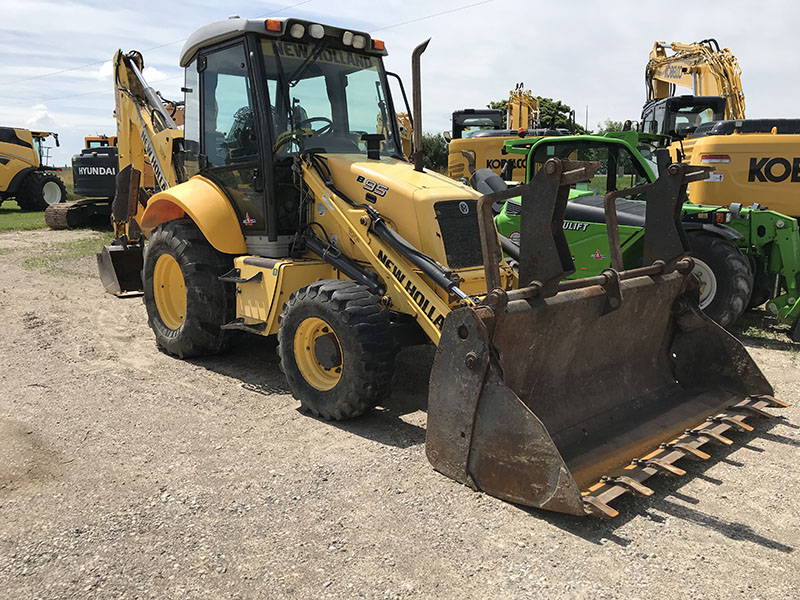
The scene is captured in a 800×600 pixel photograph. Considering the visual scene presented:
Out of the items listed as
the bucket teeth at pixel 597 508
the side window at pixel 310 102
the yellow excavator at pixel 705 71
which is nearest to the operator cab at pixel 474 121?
the yellow excavator at pixel 705 71

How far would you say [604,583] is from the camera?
2957 mm

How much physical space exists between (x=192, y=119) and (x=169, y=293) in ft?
5.29

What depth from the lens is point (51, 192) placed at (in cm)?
2397

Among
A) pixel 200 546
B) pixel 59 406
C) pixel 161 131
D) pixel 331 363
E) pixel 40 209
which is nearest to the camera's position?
pixel 200 546

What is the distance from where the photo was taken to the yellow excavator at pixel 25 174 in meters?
22.9

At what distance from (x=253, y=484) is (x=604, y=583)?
1902mm

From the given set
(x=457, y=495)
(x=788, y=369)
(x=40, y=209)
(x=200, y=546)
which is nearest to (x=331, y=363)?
(x=457, y=495)

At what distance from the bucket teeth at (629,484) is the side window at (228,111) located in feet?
→ 11.8

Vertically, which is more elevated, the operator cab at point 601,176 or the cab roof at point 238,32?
the cab roof at point 238,32

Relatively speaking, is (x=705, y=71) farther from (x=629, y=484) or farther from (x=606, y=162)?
(x=629, y=484)

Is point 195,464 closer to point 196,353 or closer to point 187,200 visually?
point 196,353

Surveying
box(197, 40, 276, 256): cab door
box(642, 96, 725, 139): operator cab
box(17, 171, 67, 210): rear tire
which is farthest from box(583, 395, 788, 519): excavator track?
box(17, 171, 67, 210): rear tire

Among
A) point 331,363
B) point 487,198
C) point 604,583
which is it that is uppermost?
point 487,198

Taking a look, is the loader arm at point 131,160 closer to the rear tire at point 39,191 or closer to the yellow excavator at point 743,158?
the yellow excavator at point 743,158
